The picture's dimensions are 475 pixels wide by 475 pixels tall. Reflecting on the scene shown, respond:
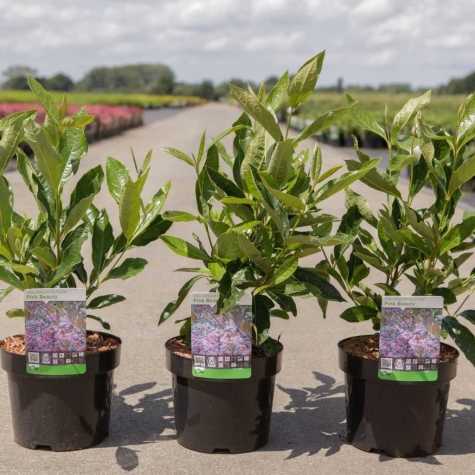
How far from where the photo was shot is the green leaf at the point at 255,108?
2.51 metres

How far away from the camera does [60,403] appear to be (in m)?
2.77

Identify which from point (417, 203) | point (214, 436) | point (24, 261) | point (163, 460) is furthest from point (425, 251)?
point (417, 203)

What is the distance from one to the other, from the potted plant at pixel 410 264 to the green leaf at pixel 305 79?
0.29 m

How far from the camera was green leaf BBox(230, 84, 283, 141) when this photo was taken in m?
2.51

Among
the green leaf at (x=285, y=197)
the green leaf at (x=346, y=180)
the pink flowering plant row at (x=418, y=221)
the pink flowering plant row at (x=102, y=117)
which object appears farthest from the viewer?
the pink flowering plant row at (x=102, y=117)

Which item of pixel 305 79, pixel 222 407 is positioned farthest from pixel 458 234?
pixel 222 407

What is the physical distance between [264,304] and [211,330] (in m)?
0.20

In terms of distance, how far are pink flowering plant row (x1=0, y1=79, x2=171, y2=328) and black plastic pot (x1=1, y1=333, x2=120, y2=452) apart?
24 cm

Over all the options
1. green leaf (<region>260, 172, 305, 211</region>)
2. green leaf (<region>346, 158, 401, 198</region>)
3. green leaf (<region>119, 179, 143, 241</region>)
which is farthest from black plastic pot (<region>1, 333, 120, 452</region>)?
green leaf (<region>346, 158, 401, 198</region>)

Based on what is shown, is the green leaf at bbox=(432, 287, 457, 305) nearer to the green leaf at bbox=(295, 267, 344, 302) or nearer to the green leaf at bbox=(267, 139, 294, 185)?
the green leaf at bbox=(295, 267, 344, 302)

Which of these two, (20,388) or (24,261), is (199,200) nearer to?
(24,261)

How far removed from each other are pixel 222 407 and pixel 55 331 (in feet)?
1.95

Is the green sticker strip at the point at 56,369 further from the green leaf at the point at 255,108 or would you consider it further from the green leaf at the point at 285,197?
the green leaf at the point at 255,108

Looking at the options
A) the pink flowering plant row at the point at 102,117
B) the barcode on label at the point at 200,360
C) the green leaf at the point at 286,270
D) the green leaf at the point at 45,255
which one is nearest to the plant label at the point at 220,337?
the barcode on label at the point at 200,360
